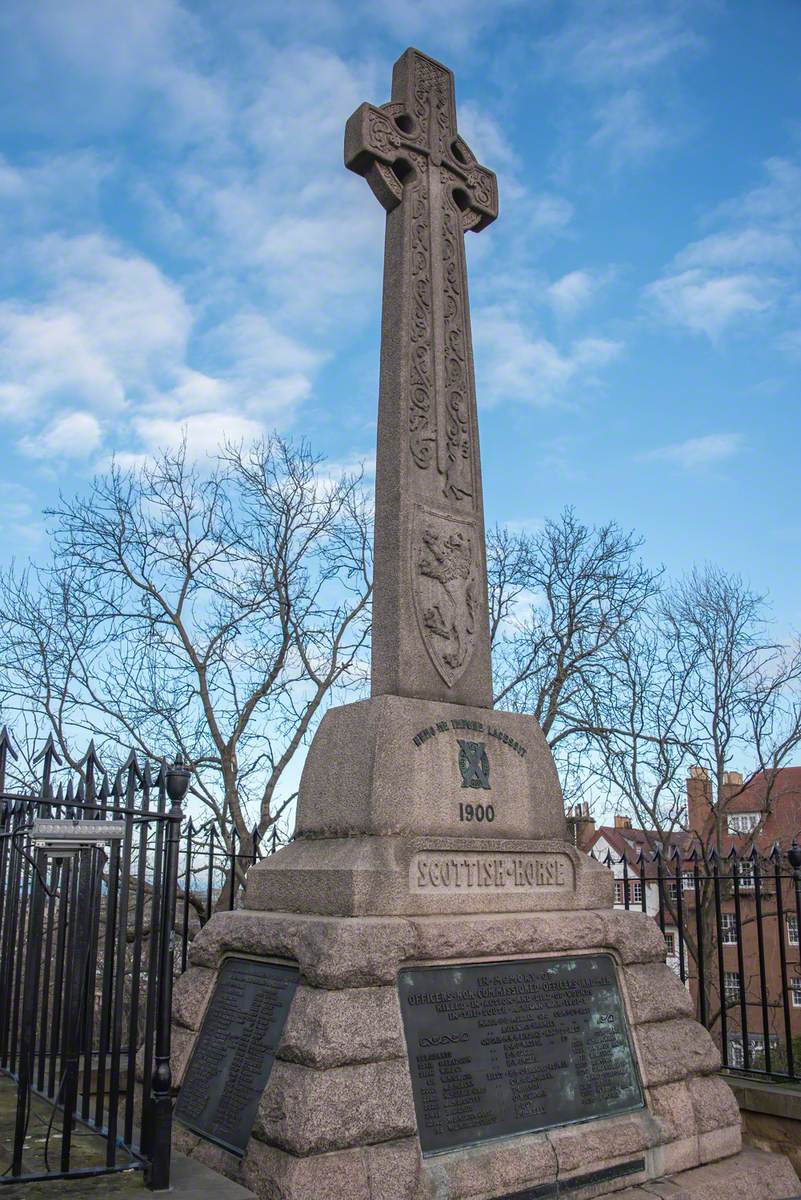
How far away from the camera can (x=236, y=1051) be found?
4465 millimetres

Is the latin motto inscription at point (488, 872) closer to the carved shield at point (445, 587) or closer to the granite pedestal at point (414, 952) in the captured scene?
the granite pedestal at point (414, 952)

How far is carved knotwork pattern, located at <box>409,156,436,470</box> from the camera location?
601 centimetres

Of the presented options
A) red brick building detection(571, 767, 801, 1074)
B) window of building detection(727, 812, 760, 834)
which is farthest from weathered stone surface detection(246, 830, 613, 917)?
window of building detection(727, 812, 760, 834)

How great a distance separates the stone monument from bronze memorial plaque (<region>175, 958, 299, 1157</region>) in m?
0.01

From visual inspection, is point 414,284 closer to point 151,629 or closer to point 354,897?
point 354,897

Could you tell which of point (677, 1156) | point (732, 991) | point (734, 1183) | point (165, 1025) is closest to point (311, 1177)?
point (165, 1025)

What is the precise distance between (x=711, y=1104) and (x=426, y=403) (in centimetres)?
447

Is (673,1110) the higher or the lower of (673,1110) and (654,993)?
the lower

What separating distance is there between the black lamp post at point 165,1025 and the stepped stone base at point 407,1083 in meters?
0.48

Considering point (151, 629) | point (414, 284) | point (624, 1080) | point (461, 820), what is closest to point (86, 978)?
point (461, 820)

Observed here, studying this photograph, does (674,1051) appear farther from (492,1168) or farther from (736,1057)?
(736,1057)

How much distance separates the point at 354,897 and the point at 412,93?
18.6 ft

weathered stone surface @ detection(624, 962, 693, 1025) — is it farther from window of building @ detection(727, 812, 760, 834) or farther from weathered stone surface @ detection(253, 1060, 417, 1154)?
window of building @ detection(727, 812, 760, 834)

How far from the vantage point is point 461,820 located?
508 cm
